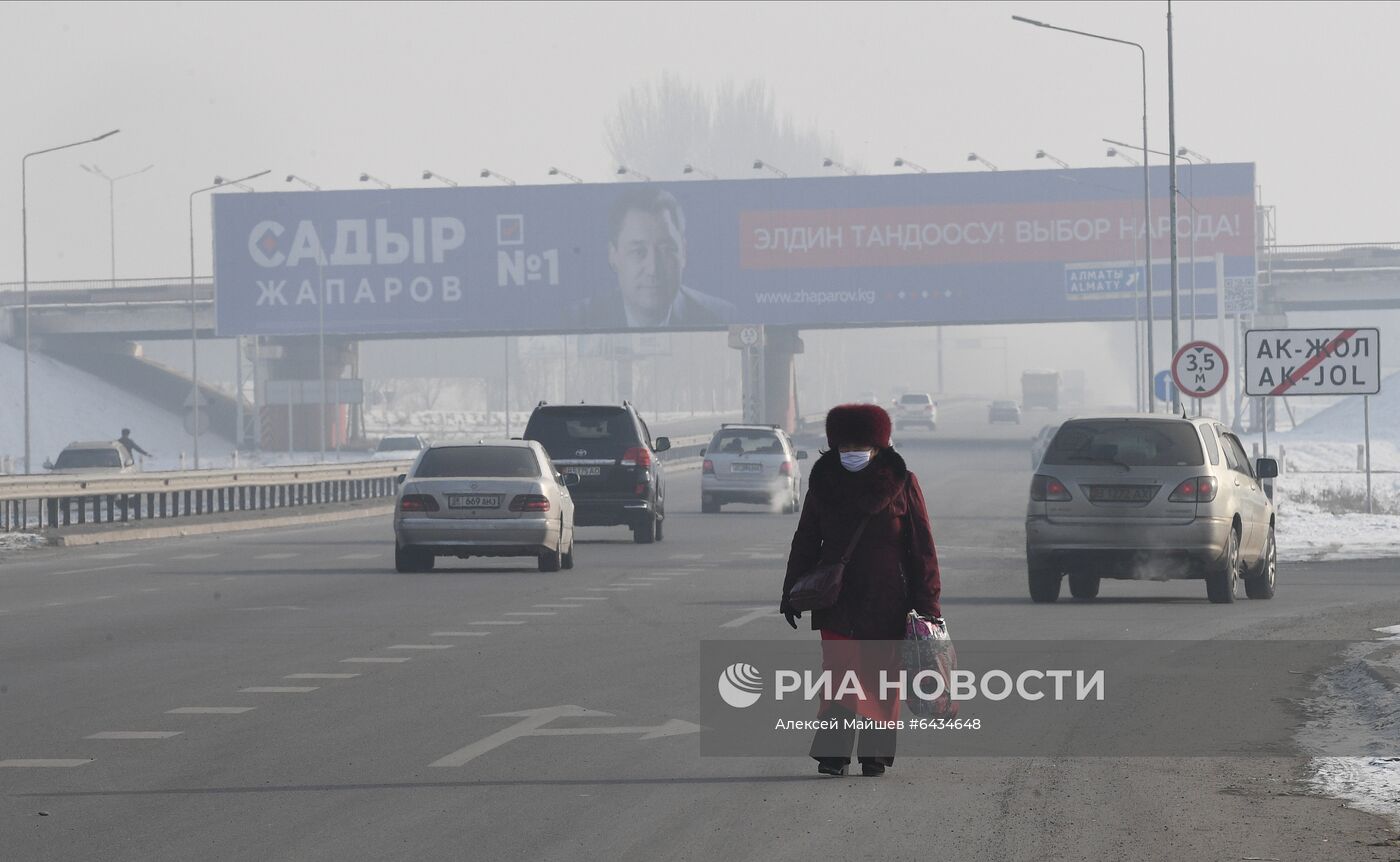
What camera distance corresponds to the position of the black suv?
1249 inches

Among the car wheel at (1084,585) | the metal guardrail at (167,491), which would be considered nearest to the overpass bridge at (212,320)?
the metal guardrail at (167,491)

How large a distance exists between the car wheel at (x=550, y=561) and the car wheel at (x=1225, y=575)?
7932 millimetres

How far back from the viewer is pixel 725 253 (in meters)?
94.9

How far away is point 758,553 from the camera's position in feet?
96.7

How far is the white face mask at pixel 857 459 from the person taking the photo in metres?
9.36

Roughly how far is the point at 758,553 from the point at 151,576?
7.88 meters

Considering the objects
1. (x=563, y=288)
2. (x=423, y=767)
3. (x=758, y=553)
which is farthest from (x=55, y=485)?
(x=563, y=288)

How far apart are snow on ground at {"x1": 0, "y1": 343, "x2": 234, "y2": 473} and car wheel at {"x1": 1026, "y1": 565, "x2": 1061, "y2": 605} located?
2858 inches

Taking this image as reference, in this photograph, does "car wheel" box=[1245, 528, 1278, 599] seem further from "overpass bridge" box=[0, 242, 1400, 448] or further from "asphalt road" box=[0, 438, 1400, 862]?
"overpass bridge" box=[0, 242, 1400, 448]

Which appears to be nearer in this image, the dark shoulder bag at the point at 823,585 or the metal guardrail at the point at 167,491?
the dark shoulder bag at the point at 823,585

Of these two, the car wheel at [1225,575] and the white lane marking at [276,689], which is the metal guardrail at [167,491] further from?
the white lane marking at [276,689]

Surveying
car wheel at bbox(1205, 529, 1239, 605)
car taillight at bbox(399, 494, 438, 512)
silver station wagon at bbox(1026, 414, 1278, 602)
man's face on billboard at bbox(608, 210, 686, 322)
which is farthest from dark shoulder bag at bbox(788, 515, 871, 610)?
man's face on billboard at bbox(608, 210, 686, 322)

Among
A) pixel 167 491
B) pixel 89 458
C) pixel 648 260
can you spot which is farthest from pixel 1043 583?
pixel 648 260

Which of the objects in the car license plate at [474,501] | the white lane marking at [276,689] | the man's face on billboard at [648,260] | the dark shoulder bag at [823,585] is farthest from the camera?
the man's face on billboard at [648,260]
